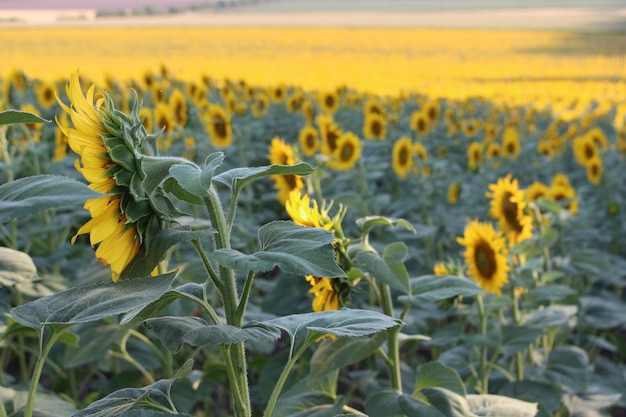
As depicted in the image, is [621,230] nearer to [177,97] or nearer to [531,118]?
[177,97]

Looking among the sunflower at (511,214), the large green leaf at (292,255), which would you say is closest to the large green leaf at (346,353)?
the large green leaf at (292,255)

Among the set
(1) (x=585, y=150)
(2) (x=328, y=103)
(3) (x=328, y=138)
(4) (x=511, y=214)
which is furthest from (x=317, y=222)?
(2) (x=328, y=103)

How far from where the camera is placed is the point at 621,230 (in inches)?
150

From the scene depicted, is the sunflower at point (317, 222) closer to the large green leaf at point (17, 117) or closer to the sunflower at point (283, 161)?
the large green leaf at point (17, 117)

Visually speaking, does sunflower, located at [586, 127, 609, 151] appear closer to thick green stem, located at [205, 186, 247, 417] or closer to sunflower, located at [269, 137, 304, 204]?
sunflower, located at [269, 137, 304, 204]

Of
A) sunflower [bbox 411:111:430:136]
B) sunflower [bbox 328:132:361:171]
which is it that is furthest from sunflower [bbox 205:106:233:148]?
sunflower [bbox 411:111:430:136]

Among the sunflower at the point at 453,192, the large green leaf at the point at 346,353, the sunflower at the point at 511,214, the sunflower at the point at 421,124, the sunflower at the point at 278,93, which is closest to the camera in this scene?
the large green leaf at the point at 346,353

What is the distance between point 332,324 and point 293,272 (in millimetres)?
130

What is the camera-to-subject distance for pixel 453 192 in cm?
399

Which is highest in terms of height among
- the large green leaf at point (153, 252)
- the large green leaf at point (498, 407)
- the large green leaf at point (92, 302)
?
the large green leaf at point (153, 252)

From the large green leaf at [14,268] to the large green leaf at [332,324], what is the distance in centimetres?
39

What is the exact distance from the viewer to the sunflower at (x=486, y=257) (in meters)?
2.05

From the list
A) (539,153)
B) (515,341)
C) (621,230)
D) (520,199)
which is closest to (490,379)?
(515,341)

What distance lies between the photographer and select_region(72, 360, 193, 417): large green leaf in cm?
85
